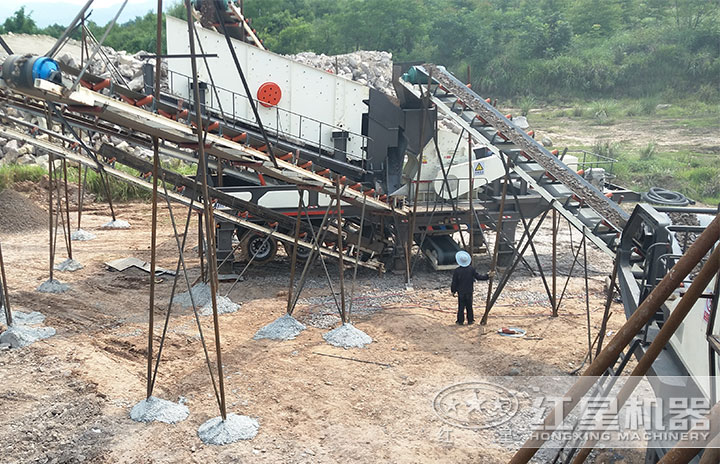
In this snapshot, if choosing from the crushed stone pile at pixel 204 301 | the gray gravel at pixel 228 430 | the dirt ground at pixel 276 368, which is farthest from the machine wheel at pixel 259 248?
the gray gravel at pixel 228 430

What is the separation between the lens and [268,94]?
15.2 meters

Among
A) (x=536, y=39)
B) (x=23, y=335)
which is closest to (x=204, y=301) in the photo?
(x=23, y=335)

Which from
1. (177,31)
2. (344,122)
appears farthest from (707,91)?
(177,31)

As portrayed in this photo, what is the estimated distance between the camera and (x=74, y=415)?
8148 millimetres

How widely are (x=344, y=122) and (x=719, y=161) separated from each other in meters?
16.8

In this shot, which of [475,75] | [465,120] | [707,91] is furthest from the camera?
[475,75]

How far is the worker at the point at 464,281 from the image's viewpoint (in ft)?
37.5

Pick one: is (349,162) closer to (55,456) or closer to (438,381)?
(438,381)

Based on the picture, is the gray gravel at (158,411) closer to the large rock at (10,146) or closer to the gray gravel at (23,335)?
the gray gravel at (23,335)

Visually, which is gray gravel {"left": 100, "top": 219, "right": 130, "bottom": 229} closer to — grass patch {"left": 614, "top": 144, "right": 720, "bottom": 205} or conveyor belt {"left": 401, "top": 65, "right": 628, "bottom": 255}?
conveyor belt {"left": 401, "top": 65, "right": 628, "bottom": 255}

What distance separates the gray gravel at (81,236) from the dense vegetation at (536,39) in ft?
92.2

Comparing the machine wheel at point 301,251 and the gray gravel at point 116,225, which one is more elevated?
the machine wheel at point 301,251

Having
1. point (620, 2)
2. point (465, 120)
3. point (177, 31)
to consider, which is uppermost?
point (620, 2)

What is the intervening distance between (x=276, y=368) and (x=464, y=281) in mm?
3688
